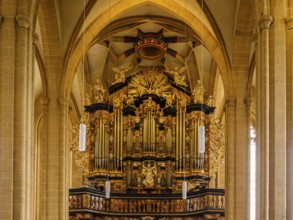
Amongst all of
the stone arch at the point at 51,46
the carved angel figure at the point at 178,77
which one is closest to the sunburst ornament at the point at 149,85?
the carved angel figure at the point at 178,77

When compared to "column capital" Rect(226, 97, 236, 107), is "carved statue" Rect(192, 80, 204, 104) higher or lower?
higher

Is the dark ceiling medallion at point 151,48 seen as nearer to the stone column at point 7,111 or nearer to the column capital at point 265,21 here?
the stone column at point 7,111

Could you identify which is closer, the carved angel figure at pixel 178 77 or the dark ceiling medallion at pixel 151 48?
the carved angel figure at pixel 178 77

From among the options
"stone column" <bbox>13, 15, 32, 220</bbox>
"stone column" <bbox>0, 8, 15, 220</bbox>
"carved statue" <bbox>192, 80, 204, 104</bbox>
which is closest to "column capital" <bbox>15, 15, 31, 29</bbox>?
"stone column" <bbox>13, 15, 32, 220</bbox>

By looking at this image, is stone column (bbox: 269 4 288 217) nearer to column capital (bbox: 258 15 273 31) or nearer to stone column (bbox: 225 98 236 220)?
column capital (bbox: 258 15 273 31)

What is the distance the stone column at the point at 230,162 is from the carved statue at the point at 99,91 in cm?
691

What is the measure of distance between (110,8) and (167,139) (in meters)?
6.85

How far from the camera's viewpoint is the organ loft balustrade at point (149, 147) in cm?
3122

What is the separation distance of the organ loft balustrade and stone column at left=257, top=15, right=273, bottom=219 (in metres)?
12.5

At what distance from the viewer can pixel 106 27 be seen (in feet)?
99.8

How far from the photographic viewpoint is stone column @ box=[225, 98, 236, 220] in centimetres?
2592

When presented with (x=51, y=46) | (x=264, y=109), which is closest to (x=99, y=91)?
(x=51, y=46)

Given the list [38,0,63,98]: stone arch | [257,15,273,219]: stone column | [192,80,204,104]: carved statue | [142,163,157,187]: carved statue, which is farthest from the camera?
[142,163,157,187]: carved statue

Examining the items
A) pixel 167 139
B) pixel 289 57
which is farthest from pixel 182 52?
pixel 289 57
